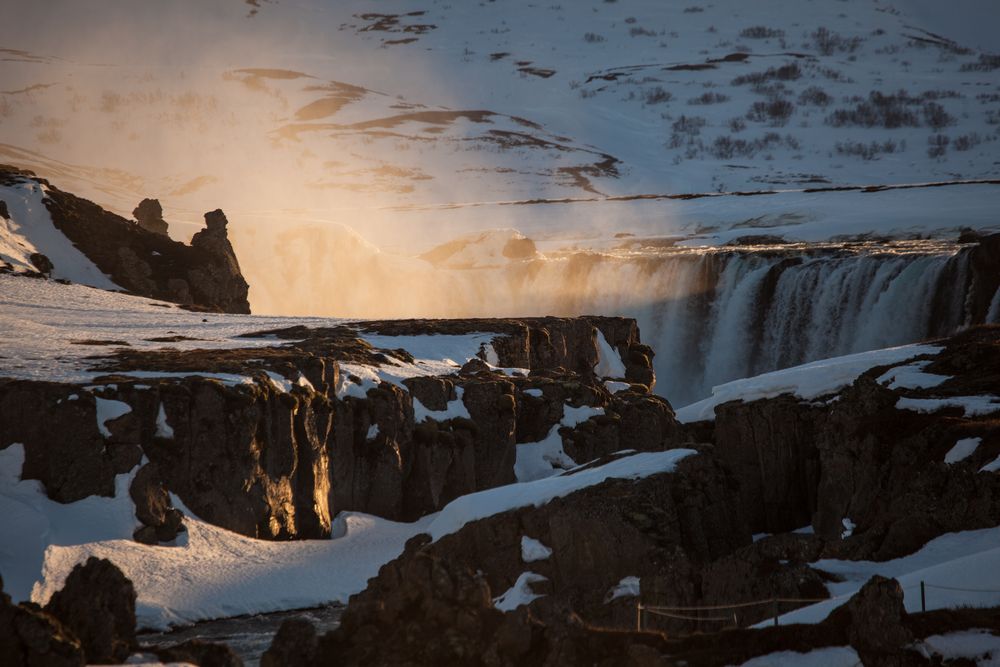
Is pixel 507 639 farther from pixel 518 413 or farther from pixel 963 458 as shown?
pixel 518 413

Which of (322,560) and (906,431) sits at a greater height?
(906,431)

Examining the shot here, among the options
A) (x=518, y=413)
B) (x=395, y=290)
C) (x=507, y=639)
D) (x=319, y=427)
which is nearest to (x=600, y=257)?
(x=395, y=290)

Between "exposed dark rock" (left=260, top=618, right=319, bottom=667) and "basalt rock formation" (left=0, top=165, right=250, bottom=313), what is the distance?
213 feet

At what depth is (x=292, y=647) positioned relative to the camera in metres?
24.1

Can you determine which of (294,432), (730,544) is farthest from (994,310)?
(294,432)

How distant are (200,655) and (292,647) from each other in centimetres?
154

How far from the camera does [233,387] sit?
5166 centimetres

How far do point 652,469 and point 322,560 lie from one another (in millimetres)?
16751

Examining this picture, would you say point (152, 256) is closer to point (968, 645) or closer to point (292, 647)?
point (292, 647)

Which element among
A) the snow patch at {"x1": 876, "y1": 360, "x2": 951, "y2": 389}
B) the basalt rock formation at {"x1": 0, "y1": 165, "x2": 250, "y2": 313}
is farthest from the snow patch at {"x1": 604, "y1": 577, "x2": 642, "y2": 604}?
the basalt rock formation at {"x1": 0, "y1": 165, "x2": 250, "y2": 313}

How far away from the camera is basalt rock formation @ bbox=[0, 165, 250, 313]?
88938mm

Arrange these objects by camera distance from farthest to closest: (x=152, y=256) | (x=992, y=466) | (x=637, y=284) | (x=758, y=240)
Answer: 1. (x=758, y=240)
2. (x=637, y=284)
3. (x=152, y=256)
4. (x=992, y=466)

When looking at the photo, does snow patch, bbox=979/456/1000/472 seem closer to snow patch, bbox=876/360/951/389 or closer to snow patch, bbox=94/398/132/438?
snow patch, bbox=876/360/951/389

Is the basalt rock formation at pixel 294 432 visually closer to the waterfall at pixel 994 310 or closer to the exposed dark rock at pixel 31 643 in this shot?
the waterfall at pixel 994 310
